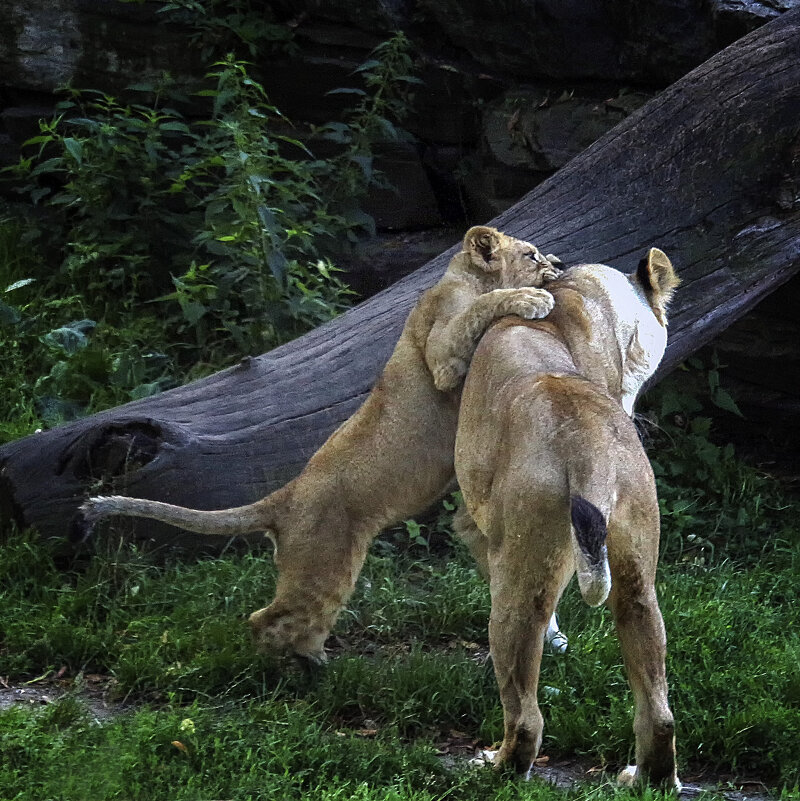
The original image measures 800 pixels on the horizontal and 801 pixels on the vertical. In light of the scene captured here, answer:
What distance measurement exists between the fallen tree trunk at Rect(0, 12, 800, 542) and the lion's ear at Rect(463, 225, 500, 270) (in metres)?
0.99

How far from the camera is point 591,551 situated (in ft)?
10.7

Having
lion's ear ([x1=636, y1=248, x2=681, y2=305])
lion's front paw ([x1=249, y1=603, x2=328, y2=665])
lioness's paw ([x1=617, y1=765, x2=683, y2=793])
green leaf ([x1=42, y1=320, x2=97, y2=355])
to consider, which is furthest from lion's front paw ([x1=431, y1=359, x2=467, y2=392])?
green leaf ([x1=42, y1=320, x2=97, y2=355])

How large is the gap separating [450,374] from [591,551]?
5.13ft

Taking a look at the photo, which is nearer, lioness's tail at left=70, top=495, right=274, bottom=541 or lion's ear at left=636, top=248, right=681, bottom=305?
lioness's tail at left=70, top=495, right=274, bottom=541

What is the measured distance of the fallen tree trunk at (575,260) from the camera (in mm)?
5516

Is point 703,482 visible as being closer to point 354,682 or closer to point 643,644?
point 354,682

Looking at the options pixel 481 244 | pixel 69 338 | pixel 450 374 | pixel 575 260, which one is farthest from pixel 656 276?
pixel 69 338

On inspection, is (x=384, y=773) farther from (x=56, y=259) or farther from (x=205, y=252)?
(x=56, y=259)

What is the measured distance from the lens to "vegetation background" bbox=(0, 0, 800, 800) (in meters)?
4.16

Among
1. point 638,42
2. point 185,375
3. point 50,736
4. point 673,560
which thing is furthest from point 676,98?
point 50,736

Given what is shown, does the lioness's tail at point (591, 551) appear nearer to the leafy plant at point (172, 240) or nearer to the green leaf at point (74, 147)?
the leafy plant at point (172, 240)

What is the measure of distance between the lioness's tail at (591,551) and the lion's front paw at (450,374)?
57.3 inches

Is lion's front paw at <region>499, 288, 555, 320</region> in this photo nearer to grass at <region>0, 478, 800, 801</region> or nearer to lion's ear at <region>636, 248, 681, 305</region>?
lion's ear at <region>636, 248, 681, 305</region>

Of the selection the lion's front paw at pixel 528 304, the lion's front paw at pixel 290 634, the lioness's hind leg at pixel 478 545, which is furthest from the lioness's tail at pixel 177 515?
the lion's front paw at pixel 528 304
